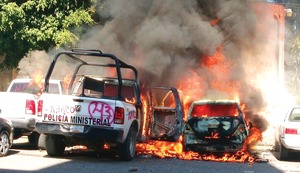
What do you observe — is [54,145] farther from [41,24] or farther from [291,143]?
[41,24]

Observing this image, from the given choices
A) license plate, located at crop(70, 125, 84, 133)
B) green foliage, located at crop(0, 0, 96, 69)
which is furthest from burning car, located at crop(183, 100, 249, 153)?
green foliage, located at crop(0, 0, 96, 69)

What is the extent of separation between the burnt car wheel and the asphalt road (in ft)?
0.56

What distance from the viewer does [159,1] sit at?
55.8ft

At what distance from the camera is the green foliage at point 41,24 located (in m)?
15.9

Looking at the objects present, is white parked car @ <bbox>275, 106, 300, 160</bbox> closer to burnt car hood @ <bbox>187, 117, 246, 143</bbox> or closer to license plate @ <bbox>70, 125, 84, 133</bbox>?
burnt car hood @ <bbox>187, 117, 246, 143</bbox>

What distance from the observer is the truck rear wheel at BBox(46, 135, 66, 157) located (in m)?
10.6

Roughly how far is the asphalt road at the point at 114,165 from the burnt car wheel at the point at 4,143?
6.7 inches

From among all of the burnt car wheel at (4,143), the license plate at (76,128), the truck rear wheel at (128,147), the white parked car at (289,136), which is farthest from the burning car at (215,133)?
the burnt car wheel at (4,143)

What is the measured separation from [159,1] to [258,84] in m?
5.97

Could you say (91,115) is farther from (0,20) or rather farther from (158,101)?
(0,20)

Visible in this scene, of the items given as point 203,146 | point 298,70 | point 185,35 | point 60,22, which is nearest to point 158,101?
point 203,146

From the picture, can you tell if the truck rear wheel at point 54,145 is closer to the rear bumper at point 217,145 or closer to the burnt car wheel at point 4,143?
the burnt car wheel at point 4,143

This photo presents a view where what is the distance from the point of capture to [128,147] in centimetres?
1036

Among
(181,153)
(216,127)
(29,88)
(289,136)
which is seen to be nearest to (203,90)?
(181,153)
